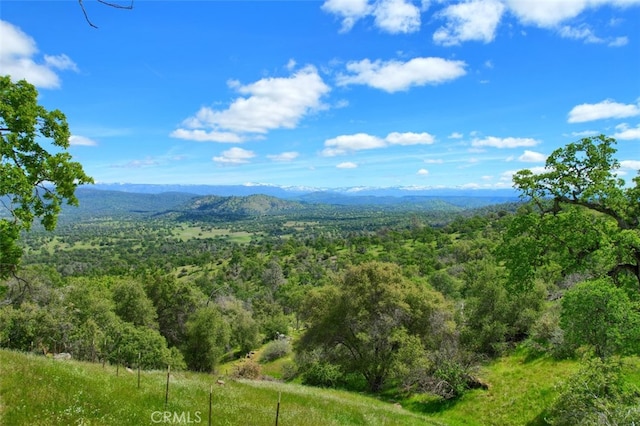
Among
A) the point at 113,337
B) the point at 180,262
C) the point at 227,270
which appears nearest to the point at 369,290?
the point at 113,337

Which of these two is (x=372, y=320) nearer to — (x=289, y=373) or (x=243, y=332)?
(x=289, y=373)

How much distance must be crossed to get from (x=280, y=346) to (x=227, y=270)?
102 m

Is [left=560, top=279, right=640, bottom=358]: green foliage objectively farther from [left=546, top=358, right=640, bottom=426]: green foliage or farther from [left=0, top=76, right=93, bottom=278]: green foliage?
[left=0, top=76, right=93, bottom=278]: green foliage

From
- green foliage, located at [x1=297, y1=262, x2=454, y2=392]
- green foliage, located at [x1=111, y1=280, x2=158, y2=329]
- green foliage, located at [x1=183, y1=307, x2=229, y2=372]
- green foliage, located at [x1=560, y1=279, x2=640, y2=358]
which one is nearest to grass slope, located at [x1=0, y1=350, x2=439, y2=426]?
green foliage, located at [x1=560, y1=279, x2=640, y2=358]

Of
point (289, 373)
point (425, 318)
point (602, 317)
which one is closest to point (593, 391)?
point (602, 317)

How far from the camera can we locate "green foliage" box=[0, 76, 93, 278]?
1411 cm

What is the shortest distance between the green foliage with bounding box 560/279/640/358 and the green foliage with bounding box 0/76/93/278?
75.5ft

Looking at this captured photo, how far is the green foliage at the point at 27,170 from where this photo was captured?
46.3ft

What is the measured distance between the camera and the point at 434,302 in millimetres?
33938

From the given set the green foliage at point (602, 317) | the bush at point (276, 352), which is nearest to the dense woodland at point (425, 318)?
the green foliage at point (602, 317)

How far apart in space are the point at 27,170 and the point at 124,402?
1025cm

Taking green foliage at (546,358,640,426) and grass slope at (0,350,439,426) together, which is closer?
Result: grass slope at (0,350,439,426)

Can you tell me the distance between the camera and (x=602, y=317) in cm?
1688

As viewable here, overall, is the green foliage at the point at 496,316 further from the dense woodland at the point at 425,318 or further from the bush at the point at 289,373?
the bush at the point at 289,373
